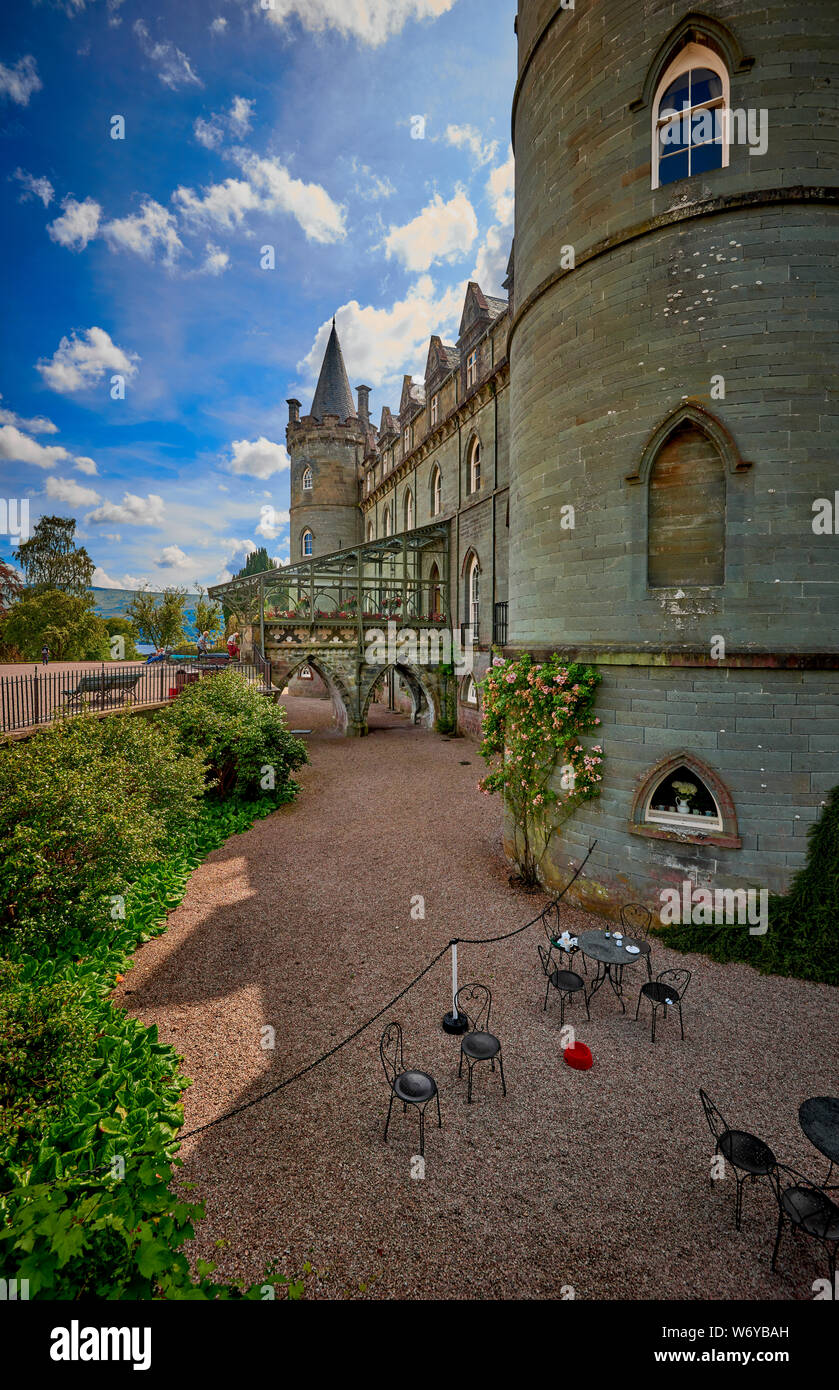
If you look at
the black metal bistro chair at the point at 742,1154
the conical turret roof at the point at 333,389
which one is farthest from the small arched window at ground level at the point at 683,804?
the conical turret roof at the point at 333,389


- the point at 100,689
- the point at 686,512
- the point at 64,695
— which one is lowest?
the point at 64,695

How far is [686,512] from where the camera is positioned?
7.91m

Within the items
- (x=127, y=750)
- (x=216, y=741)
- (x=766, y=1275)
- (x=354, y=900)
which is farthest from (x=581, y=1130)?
(x=216, y=741)

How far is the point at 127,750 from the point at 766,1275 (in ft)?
30.7

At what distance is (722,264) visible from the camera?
7340 millimetres

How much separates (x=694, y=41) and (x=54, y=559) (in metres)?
52.0

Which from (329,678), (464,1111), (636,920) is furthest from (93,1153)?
(329,678)

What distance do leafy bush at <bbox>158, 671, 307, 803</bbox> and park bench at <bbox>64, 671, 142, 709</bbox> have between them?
1.26 m

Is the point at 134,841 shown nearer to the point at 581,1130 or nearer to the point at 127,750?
the point at 127,750

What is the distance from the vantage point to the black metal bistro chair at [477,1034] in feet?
17.7

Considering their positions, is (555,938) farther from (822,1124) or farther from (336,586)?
(336,586)

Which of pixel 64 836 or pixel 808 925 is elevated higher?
pixel 64 836

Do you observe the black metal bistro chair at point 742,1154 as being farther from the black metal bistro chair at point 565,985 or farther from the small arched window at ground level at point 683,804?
the small arched window at ground level at point 683,804

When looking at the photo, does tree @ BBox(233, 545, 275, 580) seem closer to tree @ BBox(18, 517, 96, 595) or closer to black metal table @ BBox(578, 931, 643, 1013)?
tree @ BBox(18, 517, 96, 595)
